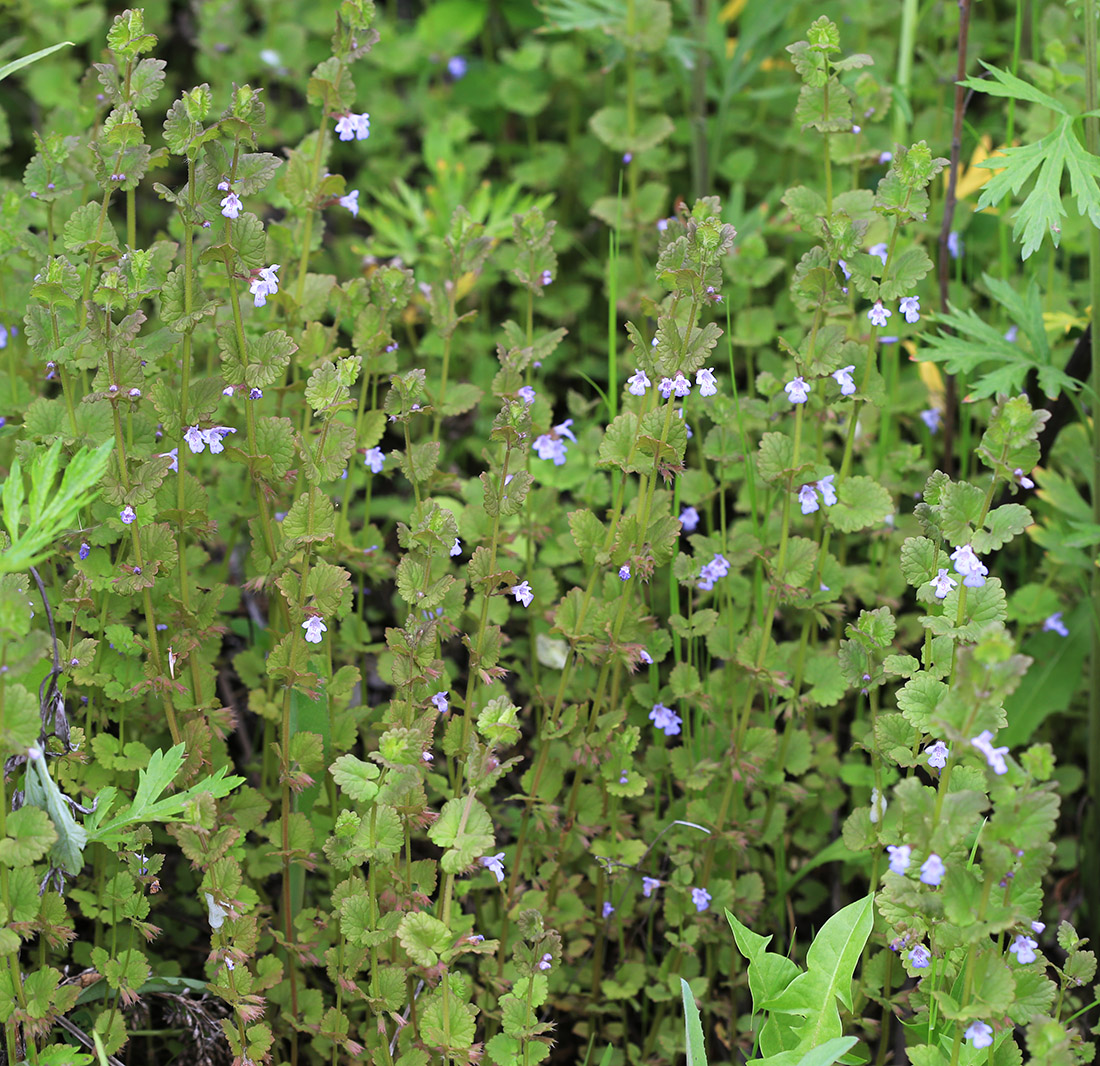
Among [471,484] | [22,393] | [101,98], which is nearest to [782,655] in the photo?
[471,484]

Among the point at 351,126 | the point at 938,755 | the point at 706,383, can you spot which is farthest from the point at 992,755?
the point at 351,126

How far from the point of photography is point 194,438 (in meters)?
1.95

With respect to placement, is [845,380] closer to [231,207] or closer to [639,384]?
[639,384]

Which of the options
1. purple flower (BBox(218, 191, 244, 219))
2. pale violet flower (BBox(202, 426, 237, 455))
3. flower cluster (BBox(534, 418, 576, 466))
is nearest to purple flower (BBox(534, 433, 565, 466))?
flower cluster (BBox(534, 418, 576, 466))

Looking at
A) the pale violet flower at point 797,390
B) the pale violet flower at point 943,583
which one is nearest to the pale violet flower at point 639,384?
the pale violet flower at point 797,390

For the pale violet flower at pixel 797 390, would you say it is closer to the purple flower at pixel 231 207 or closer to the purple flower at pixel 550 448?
the purple flower at pixel 550 448

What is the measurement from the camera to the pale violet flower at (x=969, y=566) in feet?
5.66

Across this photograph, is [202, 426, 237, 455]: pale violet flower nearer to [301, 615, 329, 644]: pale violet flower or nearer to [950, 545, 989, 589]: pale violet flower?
[301, 615, 329, 644]: pale violet flower

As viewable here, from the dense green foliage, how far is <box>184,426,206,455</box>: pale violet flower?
11mm

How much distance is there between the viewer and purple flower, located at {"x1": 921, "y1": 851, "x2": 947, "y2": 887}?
151 centimetres

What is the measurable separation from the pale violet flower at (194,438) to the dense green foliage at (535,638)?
1cm

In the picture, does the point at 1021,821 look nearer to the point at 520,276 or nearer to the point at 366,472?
the point at 520,276

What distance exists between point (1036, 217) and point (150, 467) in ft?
5.19

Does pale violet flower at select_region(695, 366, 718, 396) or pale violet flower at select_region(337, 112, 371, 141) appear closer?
pale violet flower at select_region(695, 366, 718, 396)
